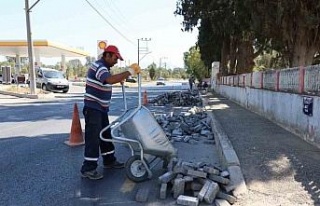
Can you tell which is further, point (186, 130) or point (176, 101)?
point (176, 101)

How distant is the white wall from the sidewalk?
0.19 m

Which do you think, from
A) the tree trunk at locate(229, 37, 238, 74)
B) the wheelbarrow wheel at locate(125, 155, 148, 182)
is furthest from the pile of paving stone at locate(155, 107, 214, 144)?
the tree trunk at locate(229, 37, 238, 74)

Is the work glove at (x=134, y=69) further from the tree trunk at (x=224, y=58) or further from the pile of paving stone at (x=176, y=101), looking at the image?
the tree trunk at (x=224, y=58)

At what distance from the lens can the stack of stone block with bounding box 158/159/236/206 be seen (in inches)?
200

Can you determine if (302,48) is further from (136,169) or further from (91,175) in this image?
(91,175)

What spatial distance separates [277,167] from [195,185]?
152cm

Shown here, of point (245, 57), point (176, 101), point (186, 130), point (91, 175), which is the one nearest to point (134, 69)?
point (91, 175)

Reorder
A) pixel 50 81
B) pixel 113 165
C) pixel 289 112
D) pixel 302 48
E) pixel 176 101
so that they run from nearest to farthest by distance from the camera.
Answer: pixel 113 165
pixel 289 112
pixel 302 48
pixel 176 101
pixel 50 81

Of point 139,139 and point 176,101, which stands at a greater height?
point 139,139

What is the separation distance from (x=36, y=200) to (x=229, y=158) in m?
2.88

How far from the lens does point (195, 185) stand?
5410mm

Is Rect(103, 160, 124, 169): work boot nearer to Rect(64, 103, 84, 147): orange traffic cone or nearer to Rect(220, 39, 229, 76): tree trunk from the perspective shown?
Rect(64, 103, 84, 147): orange traffic cone

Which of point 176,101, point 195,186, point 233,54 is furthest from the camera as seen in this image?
point 233,54

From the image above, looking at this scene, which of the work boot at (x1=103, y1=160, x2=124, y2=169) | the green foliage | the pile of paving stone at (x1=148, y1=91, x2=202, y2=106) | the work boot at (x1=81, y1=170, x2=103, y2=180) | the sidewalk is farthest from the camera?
the pile of paving stone at (x1=148, y1=91, x2=202, y2=106)
